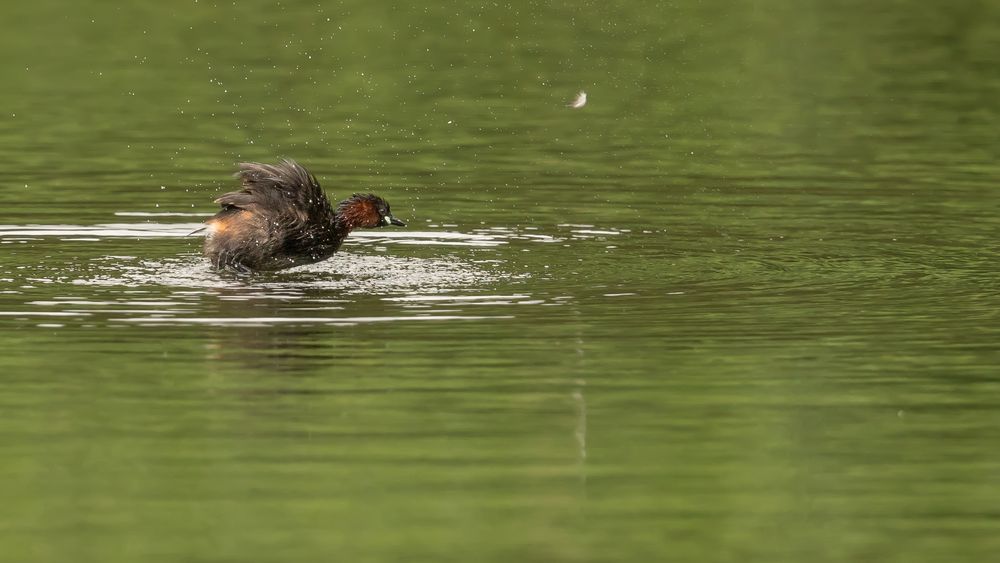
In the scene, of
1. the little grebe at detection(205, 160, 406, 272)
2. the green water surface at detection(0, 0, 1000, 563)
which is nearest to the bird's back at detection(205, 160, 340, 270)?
the little grebe at detection(205, 160, 406, 272)

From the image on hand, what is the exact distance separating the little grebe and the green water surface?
0.29 meters

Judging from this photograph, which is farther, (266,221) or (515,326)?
(266,221)

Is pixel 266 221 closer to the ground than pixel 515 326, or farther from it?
farther from it

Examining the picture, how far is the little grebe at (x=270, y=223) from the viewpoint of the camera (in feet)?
49.9

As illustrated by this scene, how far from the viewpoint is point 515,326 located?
42.3ft

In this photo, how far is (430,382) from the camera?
11273 mm

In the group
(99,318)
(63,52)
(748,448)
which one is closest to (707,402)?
(748,448)

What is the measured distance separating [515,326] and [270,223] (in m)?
3.04

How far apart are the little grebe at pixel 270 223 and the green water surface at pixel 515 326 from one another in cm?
29

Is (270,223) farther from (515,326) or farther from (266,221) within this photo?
(515,326)

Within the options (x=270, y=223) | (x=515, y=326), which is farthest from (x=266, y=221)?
(x=515, y=326)

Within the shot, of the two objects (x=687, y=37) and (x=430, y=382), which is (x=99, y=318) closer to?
(x=430, y=382)

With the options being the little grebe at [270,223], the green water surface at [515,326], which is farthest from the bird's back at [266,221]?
the green water surface at [515,326]

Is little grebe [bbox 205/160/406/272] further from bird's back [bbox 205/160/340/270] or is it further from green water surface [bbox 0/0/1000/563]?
green water surface [bbox 0/0/1000/563]
